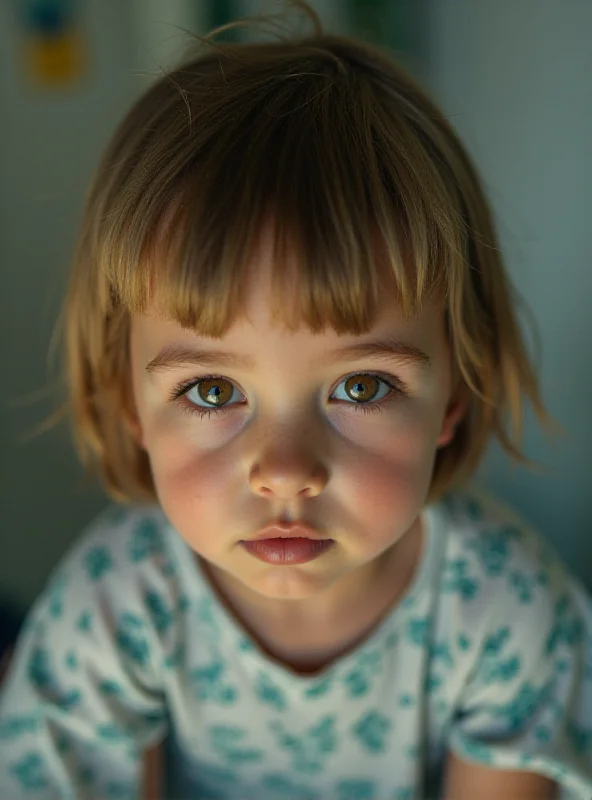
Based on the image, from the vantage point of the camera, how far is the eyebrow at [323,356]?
73 cm

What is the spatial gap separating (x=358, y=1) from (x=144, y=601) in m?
0.81

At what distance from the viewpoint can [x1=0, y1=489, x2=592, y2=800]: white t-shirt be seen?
93 centimetres

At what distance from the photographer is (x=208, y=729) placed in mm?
998

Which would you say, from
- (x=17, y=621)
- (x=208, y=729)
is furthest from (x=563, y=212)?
(x=17, y=621)

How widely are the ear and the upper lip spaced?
0.58 feet

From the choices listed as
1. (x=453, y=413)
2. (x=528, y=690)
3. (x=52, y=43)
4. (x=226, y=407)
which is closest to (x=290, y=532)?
→ (x=226, y=407)

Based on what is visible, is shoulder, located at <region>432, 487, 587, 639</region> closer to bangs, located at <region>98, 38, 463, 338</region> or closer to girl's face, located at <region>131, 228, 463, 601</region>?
girl's face, located at <region>131, 228, 463, 601</region>

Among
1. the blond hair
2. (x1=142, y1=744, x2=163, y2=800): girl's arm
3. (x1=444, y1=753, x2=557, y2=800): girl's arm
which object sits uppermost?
the blond hair

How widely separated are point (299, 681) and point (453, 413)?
0.95 feet

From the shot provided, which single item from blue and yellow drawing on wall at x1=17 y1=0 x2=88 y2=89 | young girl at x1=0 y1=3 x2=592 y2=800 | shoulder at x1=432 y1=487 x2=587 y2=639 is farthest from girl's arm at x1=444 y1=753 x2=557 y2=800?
blue and yellow drawing on wall at x1=17 y1=0 x2=88 y2=89

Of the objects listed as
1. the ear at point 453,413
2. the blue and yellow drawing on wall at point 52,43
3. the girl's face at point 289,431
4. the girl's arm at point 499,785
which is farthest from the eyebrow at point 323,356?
the blue and yellow drawing on wall at point 52,43

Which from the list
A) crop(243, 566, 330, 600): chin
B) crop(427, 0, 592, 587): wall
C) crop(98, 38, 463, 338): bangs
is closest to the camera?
crop(98, 38, 463, 338): bangs

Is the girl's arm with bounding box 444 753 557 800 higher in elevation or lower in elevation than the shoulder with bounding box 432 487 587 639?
lower

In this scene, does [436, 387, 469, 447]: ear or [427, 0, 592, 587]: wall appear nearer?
[436, 387, 469, 447]: ear
